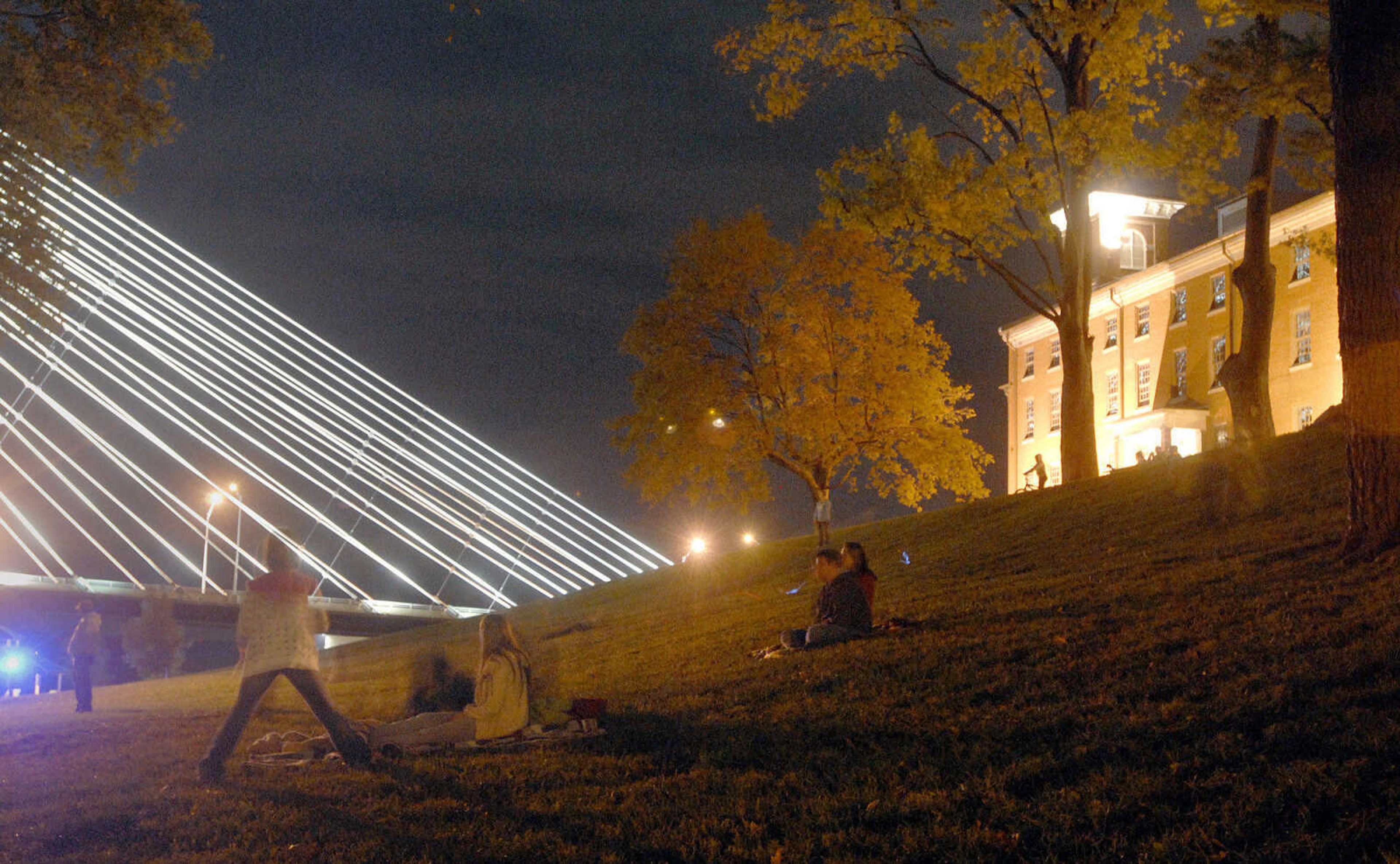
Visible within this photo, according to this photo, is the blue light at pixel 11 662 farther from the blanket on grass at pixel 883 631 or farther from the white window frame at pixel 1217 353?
the white window frame at pixel 1217 353

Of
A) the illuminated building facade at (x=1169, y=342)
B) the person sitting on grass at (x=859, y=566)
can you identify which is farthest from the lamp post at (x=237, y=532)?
the illuminated building facade at (x=1169, y=342)

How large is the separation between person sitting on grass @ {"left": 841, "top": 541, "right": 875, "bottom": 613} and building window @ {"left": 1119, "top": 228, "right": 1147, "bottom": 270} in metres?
48.0

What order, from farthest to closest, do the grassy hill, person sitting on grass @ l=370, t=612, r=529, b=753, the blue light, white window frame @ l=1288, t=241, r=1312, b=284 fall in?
white window frame @ l=1288, t=241, r=1312, b=284
the blue light
person sitting on grass @ l=370, t=612, r=529, b=753
the grassy hill

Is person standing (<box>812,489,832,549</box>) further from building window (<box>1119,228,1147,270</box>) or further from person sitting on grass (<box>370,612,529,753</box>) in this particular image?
building window (<box>1119,228,1147,270</box>)

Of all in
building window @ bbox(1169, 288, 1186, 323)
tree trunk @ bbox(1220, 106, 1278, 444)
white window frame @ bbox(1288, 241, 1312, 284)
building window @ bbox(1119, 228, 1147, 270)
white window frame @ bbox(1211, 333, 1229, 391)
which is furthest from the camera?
building window @ bbox(1119, 228, 1147, 270)

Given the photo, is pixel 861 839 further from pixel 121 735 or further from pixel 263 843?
pixel 121 735

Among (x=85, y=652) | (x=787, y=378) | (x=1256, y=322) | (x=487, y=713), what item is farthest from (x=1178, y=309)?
(x=487, y=713)

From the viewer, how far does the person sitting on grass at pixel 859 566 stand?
1094 cm

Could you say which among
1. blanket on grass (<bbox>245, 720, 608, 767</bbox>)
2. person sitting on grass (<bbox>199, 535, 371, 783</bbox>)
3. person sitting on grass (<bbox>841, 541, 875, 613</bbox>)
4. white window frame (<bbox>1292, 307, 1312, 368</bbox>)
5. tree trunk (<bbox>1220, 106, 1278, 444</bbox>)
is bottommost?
blanket on grass (<bbox>245, 720, 608, 767</bbox>)

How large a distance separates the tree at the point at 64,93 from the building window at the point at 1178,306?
145 ft

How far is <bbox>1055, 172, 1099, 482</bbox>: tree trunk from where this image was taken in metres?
22.4

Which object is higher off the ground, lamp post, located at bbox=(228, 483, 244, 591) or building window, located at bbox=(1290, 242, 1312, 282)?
A: building window, located at bbox=(1290, 242, 1312, 282)

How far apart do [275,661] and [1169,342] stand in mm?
48677

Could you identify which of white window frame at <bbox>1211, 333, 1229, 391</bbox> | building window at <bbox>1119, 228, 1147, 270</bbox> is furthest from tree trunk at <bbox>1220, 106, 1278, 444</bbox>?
building window at <bbox>1119, 228, 1147, 270</bbox>
